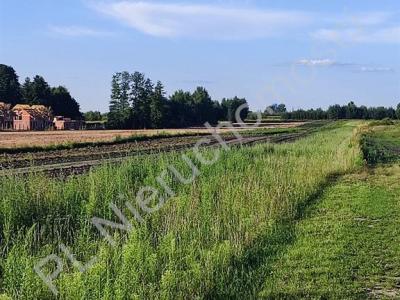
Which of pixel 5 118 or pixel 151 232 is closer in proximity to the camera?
pixel 151 232

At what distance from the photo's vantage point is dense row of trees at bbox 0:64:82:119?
10375 centimetres

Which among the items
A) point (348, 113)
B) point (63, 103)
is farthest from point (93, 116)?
point (348, 113)

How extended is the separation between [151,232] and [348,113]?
6116 inches

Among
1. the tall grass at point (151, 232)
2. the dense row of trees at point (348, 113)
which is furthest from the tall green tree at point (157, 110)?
the tall grass at point (151, 232)

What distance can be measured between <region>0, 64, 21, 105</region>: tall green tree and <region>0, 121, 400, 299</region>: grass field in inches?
3986

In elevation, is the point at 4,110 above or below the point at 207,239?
above

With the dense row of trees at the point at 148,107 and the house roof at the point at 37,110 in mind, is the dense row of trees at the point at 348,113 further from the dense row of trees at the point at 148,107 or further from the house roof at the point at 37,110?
the house roof at the point at 37,110

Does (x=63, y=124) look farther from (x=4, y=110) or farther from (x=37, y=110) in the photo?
(x=4, y=110)

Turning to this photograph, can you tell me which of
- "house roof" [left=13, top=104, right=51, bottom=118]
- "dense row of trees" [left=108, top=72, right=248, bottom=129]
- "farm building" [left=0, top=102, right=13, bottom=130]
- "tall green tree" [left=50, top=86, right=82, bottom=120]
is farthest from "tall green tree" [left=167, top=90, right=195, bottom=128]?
"farm building" [left=0, top=102, right=13, bottom=130]

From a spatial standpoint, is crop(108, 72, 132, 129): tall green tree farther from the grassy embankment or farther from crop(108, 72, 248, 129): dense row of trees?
the grassy embankment

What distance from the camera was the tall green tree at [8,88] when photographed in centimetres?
10744

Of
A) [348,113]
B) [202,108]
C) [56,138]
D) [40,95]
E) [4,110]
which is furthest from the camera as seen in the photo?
[348,113]

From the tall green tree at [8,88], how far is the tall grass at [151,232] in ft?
331

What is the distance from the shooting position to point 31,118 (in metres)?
90.7
